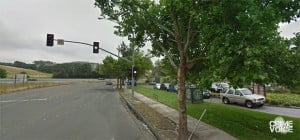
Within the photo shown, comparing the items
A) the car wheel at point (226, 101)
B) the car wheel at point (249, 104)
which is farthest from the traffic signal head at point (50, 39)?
the car wheel at point (249, 104)

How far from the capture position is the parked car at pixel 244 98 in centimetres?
2059

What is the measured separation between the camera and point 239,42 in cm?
521

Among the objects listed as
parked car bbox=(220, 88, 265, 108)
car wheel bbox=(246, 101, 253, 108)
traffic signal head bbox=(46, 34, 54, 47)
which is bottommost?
car wheel bbox=(246, 101, 253, 108)

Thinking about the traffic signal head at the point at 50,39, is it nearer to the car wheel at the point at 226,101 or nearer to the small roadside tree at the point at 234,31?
the small roadside tree at the point at 234,31

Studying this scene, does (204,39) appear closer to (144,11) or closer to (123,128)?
(144,11)

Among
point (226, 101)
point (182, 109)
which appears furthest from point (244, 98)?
point (182, 109)

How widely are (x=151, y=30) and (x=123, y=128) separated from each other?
419 centimetres

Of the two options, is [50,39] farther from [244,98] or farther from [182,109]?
[244,98]

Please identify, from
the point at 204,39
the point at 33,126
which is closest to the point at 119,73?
the point at 33,126

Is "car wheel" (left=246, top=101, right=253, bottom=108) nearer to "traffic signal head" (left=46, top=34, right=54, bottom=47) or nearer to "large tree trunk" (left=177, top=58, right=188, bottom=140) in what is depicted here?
"large tree trunk" (left=177, top=58, right=188, bottom=140)

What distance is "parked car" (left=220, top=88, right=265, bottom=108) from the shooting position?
20.6 metres

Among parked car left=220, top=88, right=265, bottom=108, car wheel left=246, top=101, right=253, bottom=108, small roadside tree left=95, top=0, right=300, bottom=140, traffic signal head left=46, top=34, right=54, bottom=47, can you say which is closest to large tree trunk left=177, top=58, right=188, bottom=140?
small roadside tree left=95, top=0, right=300, bottom=140

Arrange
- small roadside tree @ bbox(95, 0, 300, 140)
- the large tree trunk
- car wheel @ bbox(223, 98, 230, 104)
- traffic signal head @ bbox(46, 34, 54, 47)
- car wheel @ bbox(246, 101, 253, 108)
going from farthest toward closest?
car wheel @ bbox(223, 98, 230, 104)
car wheel @ bbox(246, 101, 253, 108)
traffic signal head @ bbox(46, 34, 54, 47)
the large tree trunk
small roadside tree @ bbox(95, 0, 300, 140)

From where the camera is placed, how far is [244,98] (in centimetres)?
2145
